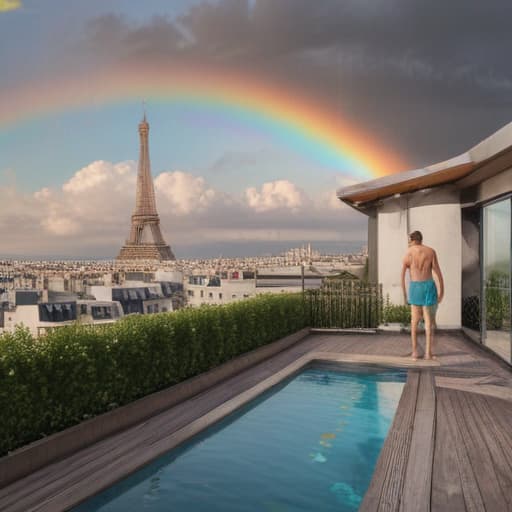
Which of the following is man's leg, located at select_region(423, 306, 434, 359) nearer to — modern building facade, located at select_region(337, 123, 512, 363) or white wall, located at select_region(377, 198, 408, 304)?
modern building facade, located at select_region(337, 123, 512, 363)

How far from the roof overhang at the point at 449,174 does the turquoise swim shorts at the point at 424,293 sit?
1943 mm

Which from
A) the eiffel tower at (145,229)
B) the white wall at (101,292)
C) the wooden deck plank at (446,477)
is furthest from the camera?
the eiffel tower at (145,229)

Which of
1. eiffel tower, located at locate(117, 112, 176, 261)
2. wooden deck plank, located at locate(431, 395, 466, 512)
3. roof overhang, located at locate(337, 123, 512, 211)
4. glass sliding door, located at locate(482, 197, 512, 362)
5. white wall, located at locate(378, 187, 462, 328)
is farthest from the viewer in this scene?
eiffel tower, located at locate(117, 112, 176, 261)

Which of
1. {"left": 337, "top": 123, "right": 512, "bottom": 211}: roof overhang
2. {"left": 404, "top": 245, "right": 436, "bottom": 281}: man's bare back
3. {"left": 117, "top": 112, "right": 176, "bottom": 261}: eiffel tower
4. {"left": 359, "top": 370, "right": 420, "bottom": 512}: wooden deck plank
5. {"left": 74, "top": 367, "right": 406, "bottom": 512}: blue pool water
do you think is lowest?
{"left": 74, "top": 367, "right": 406, "bottom": 512}: blue pool water

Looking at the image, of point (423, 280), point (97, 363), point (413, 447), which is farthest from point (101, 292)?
point (413, 447)

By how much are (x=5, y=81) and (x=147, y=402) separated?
1368 inches

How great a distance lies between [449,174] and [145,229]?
6433 centimetres

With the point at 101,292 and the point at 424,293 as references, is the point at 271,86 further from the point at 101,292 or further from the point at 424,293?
the point at 424,293

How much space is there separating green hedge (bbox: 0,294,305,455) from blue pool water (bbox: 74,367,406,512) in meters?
0.91

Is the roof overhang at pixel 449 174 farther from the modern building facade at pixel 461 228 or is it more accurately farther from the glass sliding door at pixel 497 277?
the glass sliding door at pixel 497 277

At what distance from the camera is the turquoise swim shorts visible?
851cm

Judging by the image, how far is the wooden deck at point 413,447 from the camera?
3648mm

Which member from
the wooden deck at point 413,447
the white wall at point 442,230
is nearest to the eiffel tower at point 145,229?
the white wall at point 442,230

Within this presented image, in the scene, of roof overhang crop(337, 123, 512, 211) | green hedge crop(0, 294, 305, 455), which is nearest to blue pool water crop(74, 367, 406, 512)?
green hedge crop(0, 294, 305, 455)
